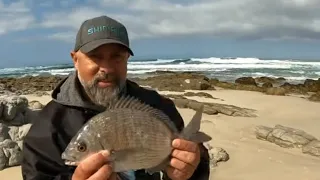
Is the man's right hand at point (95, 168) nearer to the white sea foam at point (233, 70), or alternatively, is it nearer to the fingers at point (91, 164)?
the fingers at point (91, 164)

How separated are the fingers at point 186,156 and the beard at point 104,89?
55 cm

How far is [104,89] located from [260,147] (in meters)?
6.41

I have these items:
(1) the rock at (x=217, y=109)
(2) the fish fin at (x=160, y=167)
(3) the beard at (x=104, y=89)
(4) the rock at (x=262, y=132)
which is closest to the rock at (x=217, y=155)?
(4) the rock at (x=262, y=132)

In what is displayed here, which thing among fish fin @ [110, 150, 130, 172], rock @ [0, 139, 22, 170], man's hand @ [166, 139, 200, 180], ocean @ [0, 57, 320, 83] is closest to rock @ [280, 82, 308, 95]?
ocean @ [0, 57, 320, 83]

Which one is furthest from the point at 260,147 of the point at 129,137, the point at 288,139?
the point at 129,137

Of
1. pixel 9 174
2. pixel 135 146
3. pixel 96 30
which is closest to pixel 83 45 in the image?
pixel 96 30

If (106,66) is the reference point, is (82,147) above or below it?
below

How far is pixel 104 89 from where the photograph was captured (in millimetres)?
2621

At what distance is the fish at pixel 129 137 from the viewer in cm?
205

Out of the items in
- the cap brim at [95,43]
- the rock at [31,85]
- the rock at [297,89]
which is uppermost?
the cap brim at [95,43]

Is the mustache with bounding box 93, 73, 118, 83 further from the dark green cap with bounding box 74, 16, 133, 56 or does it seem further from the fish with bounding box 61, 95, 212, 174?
the fish with bounding box 61, 95, 212, 174

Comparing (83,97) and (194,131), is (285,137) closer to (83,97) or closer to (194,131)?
(83,97)

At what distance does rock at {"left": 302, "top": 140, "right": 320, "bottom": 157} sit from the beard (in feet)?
21.4

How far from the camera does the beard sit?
2.60 metres
